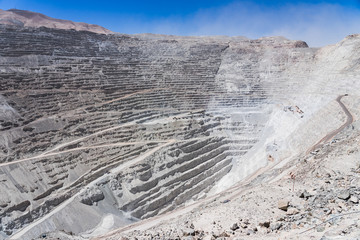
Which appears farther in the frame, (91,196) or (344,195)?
(91,196)

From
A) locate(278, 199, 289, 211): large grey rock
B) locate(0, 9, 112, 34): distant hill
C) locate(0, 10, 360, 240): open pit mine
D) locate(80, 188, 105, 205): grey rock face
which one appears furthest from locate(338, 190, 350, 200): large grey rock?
locate(0, 9, 112, 34): distant hill

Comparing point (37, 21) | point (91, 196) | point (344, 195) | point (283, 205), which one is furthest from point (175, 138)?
point (37, 21)

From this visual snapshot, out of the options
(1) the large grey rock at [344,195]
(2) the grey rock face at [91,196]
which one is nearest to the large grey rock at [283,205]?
(1) the large grey rock at [344,195]

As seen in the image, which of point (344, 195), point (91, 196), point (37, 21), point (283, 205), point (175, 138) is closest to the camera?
point (344, 195)

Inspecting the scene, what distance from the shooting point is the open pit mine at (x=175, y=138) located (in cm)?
1141

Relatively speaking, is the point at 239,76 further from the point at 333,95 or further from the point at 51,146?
the point at 51,146

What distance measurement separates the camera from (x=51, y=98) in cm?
2866

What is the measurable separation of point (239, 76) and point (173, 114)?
13777 mm

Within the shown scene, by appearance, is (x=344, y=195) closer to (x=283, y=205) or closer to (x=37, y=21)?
(x=283, y=205)

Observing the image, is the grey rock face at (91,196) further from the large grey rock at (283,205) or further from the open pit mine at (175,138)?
the large grey rock at (283,205)

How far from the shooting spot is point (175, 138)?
93.6 ft

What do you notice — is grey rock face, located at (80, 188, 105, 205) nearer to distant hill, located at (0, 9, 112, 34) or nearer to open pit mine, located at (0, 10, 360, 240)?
open pit mine, located at (0, 10, 360, 240)

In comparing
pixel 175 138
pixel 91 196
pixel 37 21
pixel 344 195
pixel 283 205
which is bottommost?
pixel 91 196

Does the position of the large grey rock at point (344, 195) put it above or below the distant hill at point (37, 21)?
below
